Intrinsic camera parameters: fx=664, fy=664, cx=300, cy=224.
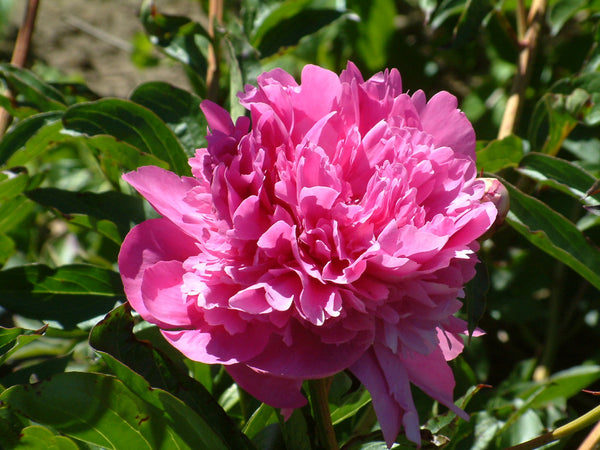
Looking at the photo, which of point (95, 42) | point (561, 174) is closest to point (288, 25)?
point (561, 174)

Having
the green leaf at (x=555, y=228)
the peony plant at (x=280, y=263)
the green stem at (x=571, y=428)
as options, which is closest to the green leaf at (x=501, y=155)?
the peony plant at (x=280, y=263)

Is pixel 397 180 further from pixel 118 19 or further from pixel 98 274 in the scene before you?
pixel 118 19

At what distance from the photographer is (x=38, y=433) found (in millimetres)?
563

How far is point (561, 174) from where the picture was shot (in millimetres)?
778

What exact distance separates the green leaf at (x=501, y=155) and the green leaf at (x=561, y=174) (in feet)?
0.06

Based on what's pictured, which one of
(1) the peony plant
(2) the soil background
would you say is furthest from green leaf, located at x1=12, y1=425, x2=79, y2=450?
(2) the soil background

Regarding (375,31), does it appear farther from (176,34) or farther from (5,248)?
(5,248)

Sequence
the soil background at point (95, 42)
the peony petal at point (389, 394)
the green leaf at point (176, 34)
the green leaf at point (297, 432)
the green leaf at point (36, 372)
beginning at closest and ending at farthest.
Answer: the peony petal at point (389, 394) → the green leaf at point (297, 432) → the green leaf at point (36, 372) → the green leaf at point (176, 34) → the soil background at point (95, 42)

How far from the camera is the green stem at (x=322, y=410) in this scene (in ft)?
1.77

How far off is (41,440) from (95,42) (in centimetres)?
159

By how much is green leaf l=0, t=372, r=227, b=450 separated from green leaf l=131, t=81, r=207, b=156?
0.39m

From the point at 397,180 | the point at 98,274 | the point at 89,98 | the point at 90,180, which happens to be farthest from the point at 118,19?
the point at 397,180

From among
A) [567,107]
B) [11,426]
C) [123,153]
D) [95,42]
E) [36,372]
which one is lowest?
[95,42]

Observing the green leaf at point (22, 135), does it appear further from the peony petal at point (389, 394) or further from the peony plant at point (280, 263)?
the peony petal at point (389, 394)
